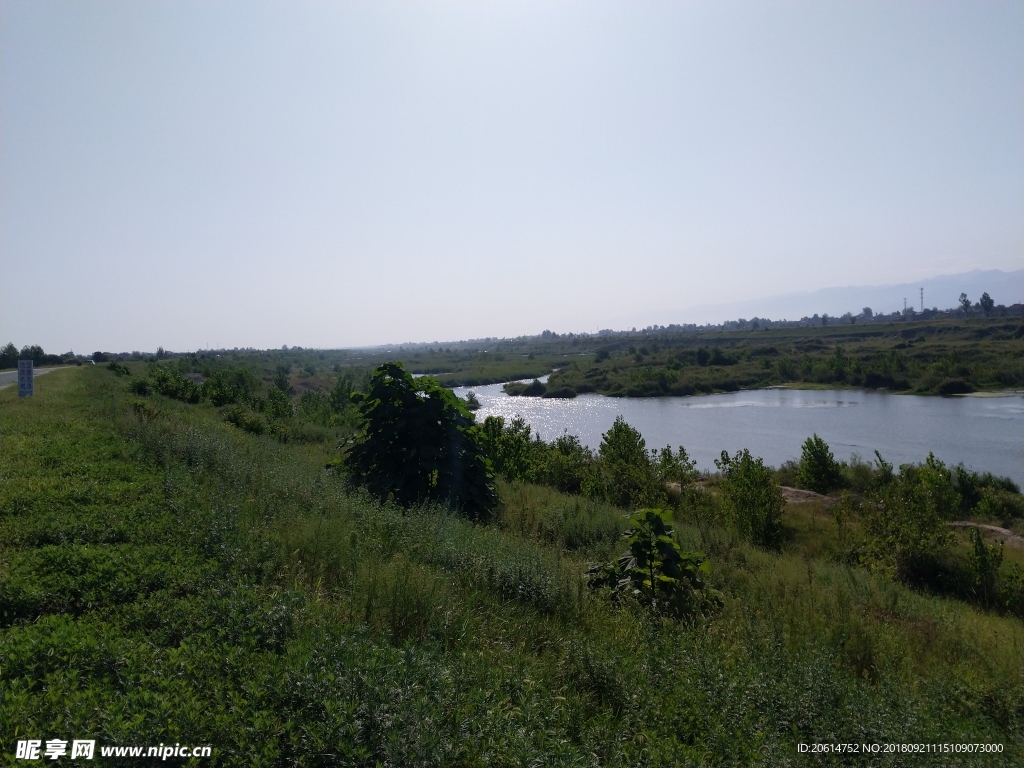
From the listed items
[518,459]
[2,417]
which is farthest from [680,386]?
[2,417]

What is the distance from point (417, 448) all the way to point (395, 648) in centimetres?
652

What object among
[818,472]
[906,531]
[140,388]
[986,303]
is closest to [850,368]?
[818,472]

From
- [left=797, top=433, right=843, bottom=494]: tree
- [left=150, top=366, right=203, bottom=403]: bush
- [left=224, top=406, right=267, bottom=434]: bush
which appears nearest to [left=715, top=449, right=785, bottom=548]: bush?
[left=797, top=433, right=843, bottom=494]: tree

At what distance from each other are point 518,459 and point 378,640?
13.1 m

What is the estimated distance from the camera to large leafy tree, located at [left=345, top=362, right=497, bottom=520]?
9930 millimetres

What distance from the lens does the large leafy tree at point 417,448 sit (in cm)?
993

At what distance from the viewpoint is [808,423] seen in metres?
34.9

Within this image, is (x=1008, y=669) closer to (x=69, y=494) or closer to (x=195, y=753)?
(x=195, y=753)

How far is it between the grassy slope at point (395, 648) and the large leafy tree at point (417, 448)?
247 centimetres

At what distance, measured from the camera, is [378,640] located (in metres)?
3.85

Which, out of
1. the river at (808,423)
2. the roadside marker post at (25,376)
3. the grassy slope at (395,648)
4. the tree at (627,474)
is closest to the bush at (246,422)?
the roadside marker post at (25,376)

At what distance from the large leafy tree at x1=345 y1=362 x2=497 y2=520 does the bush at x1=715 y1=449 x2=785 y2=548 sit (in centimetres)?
508

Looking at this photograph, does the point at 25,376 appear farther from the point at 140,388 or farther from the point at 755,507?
the point at 755,507

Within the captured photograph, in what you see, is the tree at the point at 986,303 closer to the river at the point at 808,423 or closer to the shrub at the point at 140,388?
the river at the point at 808,423
